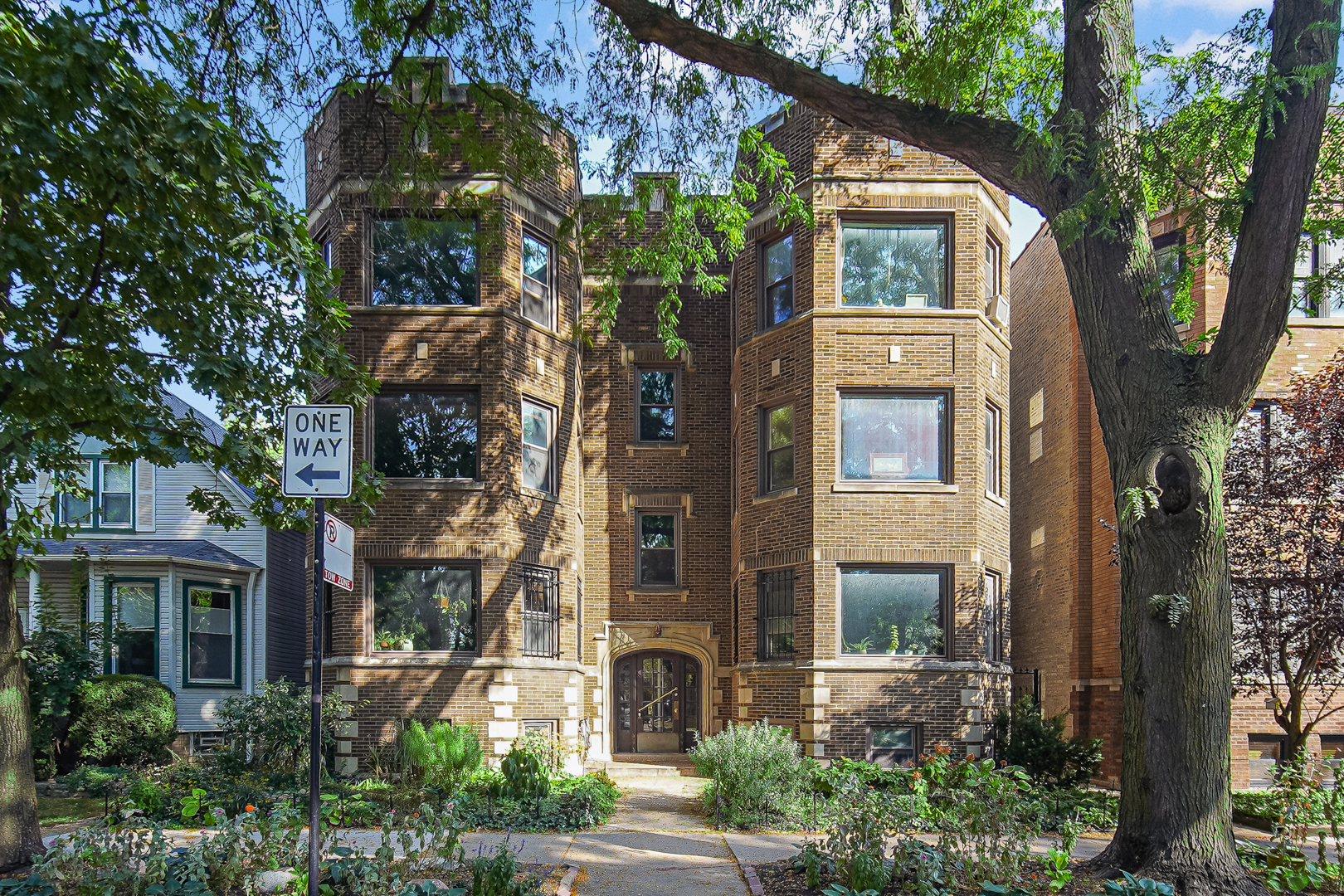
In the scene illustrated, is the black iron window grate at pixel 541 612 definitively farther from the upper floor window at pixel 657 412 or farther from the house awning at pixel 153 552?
the house awning at pixel 153 552

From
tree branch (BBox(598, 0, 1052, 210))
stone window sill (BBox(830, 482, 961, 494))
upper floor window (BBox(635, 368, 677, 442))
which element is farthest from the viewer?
upper floor window (BBox(635, 368, 677, 442))

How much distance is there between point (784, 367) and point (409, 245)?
6.84m

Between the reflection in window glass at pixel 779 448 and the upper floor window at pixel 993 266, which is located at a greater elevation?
the upper floor window at pixel 993 266

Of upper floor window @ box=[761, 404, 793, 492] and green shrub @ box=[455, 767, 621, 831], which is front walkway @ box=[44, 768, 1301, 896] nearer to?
green shrub @ box=[455, 767, 621, 831]

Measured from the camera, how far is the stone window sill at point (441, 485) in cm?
1598

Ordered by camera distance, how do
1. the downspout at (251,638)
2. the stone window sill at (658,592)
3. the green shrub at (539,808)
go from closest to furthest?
1. the green shrub at (539,808)
2. the stone window sill at (658,592)
3. the downspout at (251,638)

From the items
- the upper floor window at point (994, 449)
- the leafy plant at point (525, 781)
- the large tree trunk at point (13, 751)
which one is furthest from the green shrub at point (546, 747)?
the upper floor window at point (994, 449)

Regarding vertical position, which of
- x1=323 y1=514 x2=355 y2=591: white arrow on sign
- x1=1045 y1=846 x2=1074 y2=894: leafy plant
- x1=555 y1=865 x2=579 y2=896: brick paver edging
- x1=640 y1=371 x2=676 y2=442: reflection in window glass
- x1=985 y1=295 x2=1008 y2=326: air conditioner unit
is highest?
x1=985 y1=295 x2=1008 y2=326: air conditioner unit

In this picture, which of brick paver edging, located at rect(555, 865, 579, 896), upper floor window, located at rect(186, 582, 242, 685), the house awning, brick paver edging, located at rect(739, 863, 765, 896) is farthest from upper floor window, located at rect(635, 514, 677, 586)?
brick paver edging, located at rect(555, 865, 579, 896)

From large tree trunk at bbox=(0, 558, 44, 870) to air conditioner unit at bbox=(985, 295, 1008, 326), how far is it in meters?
14.9

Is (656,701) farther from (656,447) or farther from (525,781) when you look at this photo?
(525,781)

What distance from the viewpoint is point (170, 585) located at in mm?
19516

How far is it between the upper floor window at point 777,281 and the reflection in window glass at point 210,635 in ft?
42.0

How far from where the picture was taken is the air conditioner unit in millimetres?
17500
